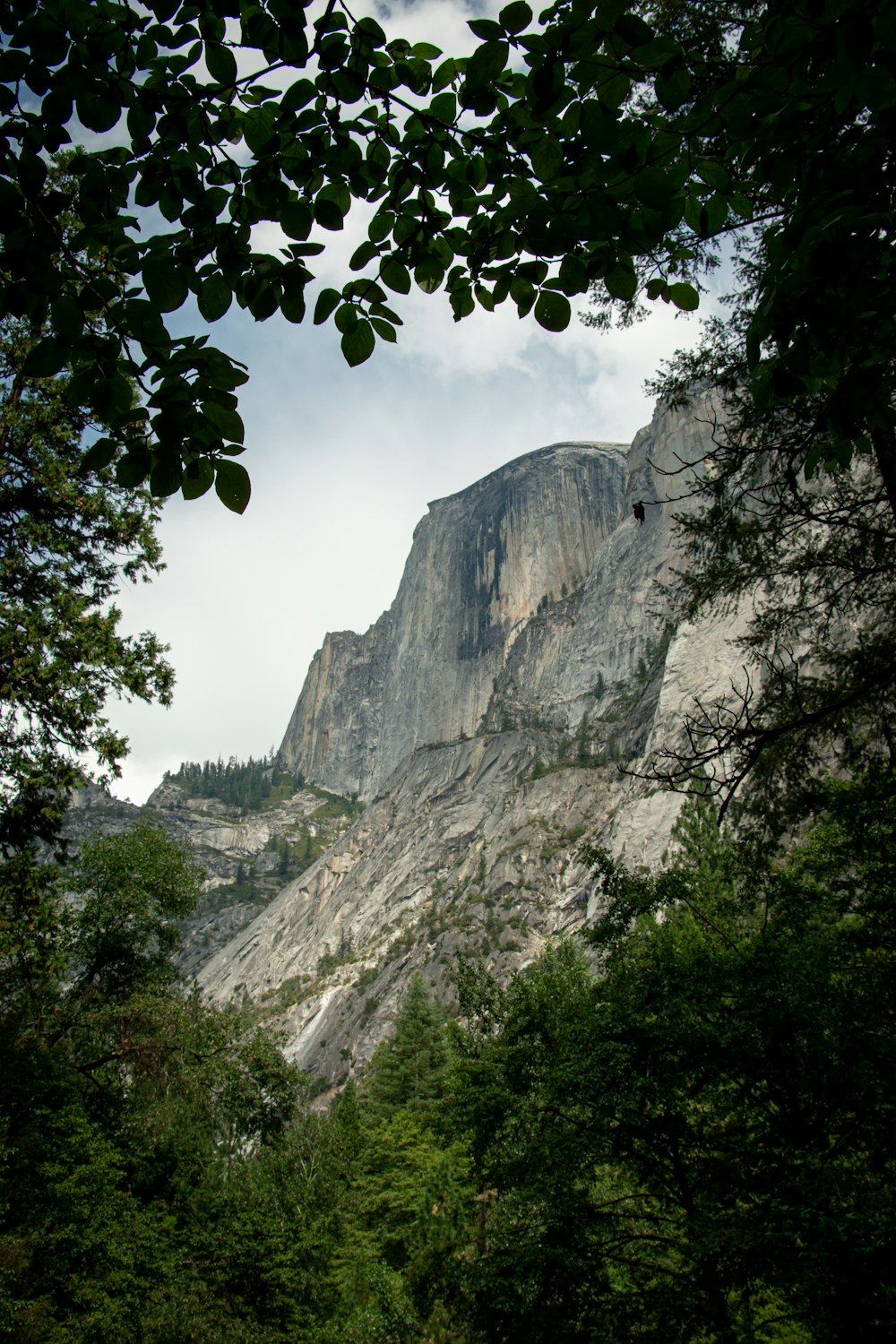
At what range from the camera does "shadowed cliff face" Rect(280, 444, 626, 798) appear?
11412cm

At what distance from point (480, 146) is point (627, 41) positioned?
433 millimetres

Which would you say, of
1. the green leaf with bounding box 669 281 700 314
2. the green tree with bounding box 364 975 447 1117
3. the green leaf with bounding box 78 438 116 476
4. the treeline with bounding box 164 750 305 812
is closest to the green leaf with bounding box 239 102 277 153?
the green leaf with bounding box 78 438 116 476

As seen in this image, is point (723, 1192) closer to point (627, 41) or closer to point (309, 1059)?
point (627, 41)

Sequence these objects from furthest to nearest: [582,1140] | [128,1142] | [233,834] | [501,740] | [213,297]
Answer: [233,834] < [501,740] < [128,1142] < [582,1140] < [213,297]

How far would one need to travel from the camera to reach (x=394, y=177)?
1.96 meters

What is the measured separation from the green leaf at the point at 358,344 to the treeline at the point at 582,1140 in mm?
5678

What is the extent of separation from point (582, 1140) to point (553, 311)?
26.0 feet

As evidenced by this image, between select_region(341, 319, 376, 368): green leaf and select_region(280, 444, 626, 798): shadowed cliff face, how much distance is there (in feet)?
354

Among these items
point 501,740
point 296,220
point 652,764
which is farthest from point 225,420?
point 501,740

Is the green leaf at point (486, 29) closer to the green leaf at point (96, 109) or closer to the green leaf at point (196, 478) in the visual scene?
the green leaf at point (96, 109)

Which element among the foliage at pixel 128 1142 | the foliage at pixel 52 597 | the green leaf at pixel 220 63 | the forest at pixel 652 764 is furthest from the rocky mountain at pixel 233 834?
the green leaf at pixel 220 63

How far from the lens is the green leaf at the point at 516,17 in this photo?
5.16 feet

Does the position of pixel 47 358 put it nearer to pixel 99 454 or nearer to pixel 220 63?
Result: pixel 99 454

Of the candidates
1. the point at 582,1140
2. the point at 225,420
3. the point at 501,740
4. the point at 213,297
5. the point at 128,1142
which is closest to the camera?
the point at 225,420
